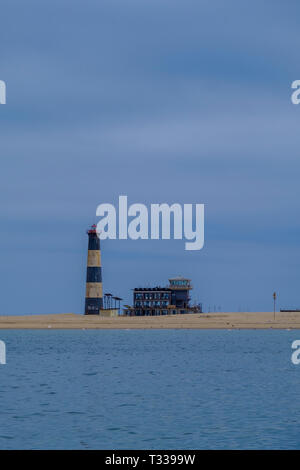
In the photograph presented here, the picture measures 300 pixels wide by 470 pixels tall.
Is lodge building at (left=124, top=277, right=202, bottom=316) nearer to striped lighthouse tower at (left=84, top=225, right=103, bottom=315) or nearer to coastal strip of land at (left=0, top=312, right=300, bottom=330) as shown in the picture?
coastal strip of land at (left=0, top=312, right=300, bottom=330)

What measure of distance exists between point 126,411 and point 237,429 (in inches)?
289

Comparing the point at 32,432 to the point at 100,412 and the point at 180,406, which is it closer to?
the point at 100,412

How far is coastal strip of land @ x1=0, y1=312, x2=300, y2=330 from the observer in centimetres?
14200

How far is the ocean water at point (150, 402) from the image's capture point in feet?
103

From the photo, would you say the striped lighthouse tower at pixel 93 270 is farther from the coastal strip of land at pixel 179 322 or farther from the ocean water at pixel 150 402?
the ocean water at pixel 150 402

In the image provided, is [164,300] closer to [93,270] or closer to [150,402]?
[93,270]

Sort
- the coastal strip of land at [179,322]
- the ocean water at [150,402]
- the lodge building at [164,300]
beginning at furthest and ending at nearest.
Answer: the lodge building at [164,300] < the coastal strip of land at [179,322] < the ocean water at [150,402]

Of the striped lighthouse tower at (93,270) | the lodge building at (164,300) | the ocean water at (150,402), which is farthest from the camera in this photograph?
the lodge building at (164,300)

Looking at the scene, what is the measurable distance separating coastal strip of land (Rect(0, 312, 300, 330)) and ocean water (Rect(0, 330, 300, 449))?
6393cm

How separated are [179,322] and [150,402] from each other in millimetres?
103009

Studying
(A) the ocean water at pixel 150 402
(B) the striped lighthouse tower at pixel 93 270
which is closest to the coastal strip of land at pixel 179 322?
(B) the striped lighthouse tower at pixel 93 270

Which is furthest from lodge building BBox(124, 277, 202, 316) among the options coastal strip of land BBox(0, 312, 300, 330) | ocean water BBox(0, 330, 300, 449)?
ocean water BBox(0, 330, 300, 449)

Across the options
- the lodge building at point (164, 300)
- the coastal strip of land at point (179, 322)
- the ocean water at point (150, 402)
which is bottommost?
the ocean water at point (150, 402)

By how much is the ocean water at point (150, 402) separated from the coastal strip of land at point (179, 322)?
63.9m
